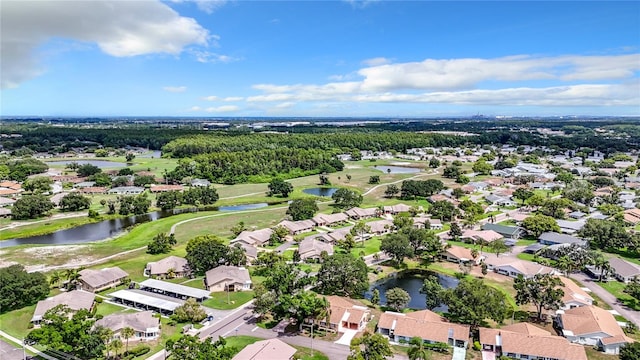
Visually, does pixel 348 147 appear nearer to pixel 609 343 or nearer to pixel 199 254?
pixel 199 254

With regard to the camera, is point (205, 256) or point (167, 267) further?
point (167, 267)

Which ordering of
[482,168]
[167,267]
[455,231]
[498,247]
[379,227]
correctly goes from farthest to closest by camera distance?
[482,168] → [379,227] → [455,231] → [498,247] → [167,267]

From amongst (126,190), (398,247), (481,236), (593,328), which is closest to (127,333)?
(398,247)

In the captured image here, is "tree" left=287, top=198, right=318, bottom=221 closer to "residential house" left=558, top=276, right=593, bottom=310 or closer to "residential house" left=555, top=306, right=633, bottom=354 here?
"residential house" left=558, top=276, right=593, bottom=310

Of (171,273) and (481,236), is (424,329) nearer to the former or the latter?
(171,273)

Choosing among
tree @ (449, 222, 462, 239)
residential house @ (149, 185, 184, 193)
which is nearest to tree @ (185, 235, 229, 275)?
tree @ (449, 222, 462, 239)

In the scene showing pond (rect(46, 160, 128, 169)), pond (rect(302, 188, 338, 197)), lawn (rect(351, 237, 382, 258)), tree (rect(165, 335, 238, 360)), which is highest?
tree (rect(165, 335, 238, 360))
